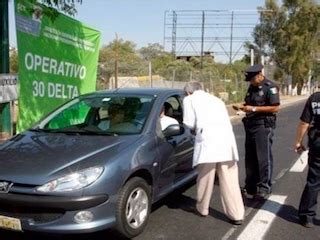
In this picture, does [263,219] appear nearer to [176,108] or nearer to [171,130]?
[171,130]

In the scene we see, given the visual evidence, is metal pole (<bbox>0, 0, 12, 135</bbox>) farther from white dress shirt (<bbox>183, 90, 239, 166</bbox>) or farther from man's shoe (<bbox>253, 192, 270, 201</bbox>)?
man's shoe (<bbox>253, 192, 270, 201</bbox>)

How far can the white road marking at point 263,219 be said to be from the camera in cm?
543

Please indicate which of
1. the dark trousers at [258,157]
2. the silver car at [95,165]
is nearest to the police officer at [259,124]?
the dark trousers at [258,157]

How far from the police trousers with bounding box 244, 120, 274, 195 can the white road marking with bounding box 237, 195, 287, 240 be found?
221 mm

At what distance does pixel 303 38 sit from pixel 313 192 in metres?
54.6

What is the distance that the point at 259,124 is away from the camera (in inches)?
271

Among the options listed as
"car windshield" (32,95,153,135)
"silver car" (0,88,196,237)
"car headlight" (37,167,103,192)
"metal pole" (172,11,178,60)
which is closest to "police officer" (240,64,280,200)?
"silver car" (0,88,196,237)

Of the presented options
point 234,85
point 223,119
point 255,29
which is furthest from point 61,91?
point 255,29

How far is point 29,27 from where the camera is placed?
9.59 metres

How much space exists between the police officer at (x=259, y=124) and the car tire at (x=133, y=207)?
6.48ft

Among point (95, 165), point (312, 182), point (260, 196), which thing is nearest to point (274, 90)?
point (260, 196)

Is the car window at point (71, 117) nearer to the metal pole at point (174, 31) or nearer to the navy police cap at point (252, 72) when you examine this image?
the navy police cap at point (252, 72)

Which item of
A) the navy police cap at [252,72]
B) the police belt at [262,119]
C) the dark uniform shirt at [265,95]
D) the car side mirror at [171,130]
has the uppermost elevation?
the navy police cap at [252,72]

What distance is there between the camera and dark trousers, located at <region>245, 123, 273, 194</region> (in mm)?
6855
